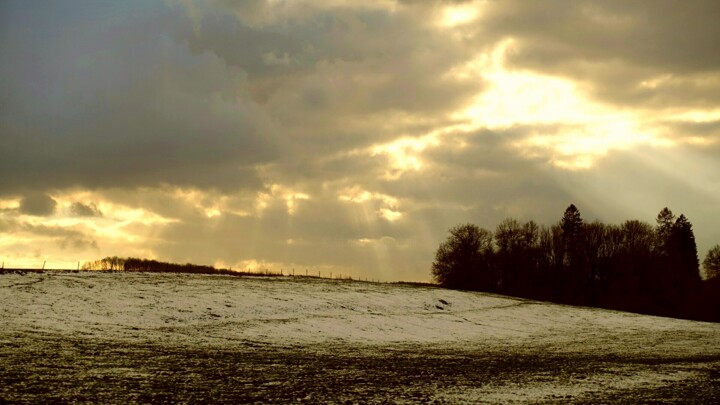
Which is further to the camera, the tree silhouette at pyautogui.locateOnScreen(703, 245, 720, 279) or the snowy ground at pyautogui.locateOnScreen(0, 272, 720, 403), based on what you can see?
the tree silhouette at pyautogui.locateOnScreen(703, 245, 720, 279)

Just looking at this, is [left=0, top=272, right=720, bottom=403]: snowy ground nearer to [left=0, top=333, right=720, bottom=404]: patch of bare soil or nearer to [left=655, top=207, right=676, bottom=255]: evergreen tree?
[left=0, top=333, right=720, bottom=404]: patch of bare soil

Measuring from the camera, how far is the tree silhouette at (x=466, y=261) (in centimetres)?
10731

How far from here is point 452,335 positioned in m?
39.3

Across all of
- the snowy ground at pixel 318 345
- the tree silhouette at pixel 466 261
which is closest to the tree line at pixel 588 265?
the tree silhouette at pixel 466 261

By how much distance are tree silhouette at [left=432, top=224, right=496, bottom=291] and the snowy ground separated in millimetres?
45308

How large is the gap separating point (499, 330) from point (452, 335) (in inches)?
250

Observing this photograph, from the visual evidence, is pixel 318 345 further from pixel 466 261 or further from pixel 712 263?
pixel 712 263

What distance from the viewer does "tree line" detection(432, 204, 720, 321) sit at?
9806cm

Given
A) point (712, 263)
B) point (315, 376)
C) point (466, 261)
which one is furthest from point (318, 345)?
point (712, 263)

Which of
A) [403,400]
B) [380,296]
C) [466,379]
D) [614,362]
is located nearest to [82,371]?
[403,400]

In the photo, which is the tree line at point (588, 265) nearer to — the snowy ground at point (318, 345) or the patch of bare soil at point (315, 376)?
the snowy ground at point (318, 345)

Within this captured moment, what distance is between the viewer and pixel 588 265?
11331 centimetres

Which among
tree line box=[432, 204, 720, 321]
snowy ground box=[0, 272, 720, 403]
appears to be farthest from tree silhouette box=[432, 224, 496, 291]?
snowy ground box=[0, 272, 720, 403]

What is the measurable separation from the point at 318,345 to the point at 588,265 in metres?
95.5
